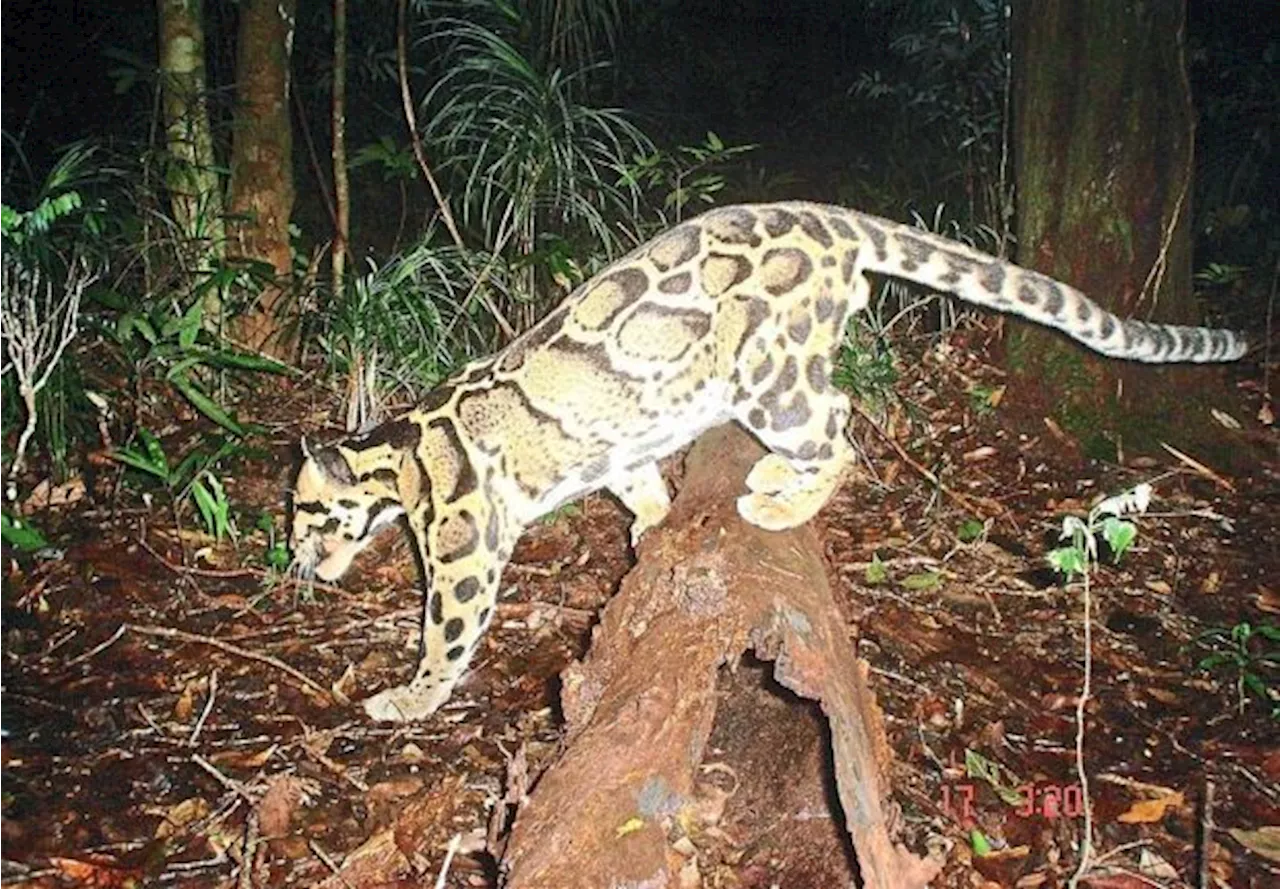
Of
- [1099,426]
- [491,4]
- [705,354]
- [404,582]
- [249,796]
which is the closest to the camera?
[249,796]

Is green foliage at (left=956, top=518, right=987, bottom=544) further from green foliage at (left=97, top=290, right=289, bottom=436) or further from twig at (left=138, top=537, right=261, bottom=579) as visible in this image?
green foliage at (left=97, top=290, right=289, bottom=436)

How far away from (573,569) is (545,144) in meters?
3.03

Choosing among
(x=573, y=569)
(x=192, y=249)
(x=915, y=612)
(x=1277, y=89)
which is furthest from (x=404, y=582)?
(x=1277, y=89)

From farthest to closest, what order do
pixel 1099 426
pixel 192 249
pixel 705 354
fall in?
pixel 192 249
pixel 1099 426
pixel 705 354

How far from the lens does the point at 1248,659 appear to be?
506 centimetres

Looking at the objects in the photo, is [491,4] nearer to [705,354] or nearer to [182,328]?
[182,328]

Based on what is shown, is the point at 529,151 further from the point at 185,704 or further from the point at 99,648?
the point at 185,704

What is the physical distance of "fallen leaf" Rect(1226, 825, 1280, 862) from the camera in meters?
4.21

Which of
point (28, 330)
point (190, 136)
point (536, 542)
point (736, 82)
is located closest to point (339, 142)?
point (190, 136)

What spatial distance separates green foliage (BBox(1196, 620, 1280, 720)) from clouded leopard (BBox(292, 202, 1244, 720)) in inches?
43.2

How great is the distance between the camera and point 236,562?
612cm

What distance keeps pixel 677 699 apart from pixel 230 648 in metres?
2.45

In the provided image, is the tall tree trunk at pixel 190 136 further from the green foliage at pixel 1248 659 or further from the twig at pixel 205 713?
the green foliage at pixel 1248 659
